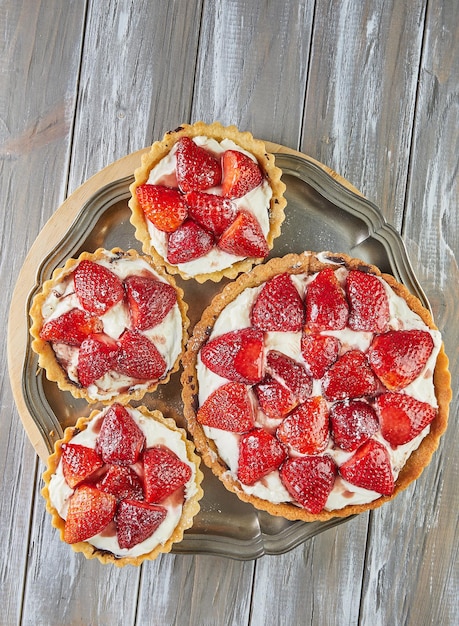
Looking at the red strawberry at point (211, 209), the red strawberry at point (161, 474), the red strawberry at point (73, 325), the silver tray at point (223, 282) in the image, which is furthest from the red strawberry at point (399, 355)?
the red strawberry at point (73, 325)

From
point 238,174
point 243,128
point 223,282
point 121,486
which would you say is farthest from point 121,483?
point 243,128

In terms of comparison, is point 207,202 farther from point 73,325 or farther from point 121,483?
point 121,483

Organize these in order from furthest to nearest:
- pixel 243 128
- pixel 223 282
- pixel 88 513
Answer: pixel 243 128 → pixel 223 282 → pixel 88 513

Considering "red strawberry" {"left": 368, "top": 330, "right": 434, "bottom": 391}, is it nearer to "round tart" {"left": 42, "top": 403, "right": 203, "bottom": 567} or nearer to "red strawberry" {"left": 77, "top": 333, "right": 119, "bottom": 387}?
"round tart" {"left": 42, "top": 403, "right": 203, "bottom": 567}

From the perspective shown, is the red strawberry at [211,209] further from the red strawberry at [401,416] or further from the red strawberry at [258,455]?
the red strawberry at [401,416]

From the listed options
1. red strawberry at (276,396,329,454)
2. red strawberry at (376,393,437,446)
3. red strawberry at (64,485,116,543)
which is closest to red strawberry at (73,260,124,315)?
red strawberry at (64,485,116,543)

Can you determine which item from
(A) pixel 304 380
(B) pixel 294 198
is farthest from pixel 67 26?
(A) pixel 304 380

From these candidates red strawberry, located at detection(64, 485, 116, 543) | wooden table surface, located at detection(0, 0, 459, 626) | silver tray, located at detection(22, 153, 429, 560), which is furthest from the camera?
wooden table surface, located at detection(0, 0, 459, 626)

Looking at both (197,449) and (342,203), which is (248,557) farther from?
(342,203)
